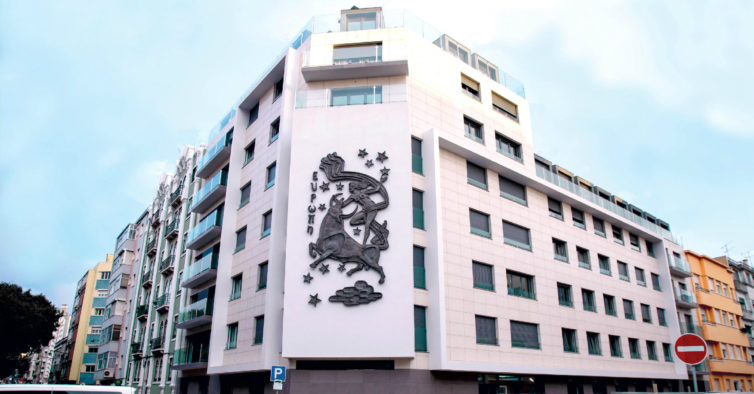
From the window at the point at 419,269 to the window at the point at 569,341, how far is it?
9702mm

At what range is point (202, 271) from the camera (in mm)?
28859

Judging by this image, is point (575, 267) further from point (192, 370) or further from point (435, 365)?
point (192, 370)

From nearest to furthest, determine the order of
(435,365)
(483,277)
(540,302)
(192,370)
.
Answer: (435,365), (483,277), (540,302), (192,370)

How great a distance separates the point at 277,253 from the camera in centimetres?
2233

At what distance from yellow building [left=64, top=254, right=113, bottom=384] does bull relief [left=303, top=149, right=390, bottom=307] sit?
1843 inches

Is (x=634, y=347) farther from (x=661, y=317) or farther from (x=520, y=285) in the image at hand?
(x=520, y=285)

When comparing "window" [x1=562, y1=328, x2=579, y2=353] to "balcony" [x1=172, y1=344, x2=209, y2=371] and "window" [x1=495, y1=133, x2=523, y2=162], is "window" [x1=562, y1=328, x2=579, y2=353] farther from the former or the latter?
"balcony" [x1=172, y1=344, x2=209, y2=371]

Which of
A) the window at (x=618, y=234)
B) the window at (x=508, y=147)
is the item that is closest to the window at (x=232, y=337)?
the window at (x=508, y=147)

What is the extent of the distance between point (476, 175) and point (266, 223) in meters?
10.2

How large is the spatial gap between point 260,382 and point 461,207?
1122 cm

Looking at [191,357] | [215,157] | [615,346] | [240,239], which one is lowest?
[191,357]

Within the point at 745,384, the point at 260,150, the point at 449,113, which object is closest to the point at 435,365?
the point at 449,113

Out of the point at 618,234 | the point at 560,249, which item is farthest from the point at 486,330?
the point at 618,234

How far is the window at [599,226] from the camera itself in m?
32.2
